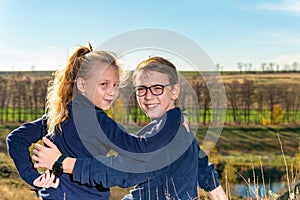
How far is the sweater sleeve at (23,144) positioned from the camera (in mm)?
2516

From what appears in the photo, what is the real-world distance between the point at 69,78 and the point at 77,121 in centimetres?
28

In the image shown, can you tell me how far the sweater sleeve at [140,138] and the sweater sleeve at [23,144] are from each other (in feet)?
1.64

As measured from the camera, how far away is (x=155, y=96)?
2416mm

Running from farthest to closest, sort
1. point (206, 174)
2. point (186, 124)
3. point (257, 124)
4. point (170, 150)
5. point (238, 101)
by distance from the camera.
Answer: point (257, 124) → point (238, 101) → point (206, 174) → point (186, 124) → point (170, 150)

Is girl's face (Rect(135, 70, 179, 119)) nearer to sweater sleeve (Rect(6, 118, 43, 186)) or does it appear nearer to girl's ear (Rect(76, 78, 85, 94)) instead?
girl's ear (Rect(76, 78, 85, 94))

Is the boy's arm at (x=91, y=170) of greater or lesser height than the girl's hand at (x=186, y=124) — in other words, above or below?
below

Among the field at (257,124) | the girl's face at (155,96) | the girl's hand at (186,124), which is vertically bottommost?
the field at (257,124)

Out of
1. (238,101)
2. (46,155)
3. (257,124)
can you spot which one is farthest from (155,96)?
(257,124)

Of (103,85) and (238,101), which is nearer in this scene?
(103,85)

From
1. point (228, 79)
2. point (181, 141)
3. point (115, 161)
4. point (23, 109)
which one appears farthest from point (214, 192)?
point (228, 79)

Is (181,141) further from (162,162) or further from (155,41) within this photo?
(155,41)

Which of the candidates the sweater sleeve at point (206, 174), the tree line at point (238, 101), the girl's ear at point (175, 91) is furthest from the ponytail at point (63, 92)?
the tree line at point (238, 101)

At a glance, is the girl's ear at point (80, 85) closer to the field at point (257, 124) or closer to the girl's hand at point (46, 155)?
the girl's hand at point (46, 155)

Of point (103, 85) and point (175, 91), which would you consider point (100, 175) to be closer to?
point (103, 85)
